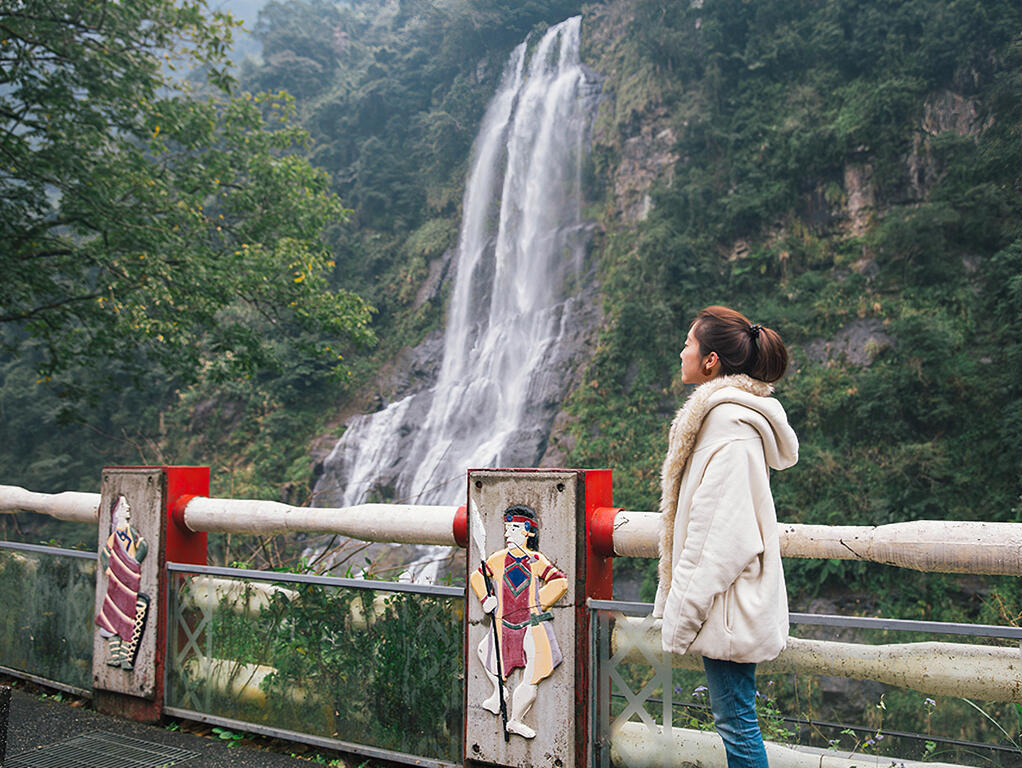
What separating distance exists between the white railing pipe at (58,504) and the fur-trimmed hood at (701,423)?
3455 millimetres

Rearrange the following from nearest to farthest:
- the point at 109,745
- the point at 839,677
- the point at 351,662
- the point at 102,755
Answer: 1. the point at 839,677
2. the point at 351,662
3. the point at 102,755
4. the point at 109,745

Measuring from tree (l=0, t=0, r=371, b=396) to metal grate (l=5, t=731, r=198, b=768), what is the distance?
28.7 feet

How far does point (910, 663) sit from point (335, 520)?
2.37 meters

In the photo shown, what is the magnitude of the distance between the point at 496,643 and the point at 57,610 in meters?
2.89

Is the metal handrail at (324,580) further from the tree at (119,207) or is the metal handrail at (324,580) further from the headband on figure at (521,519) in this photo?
the tree at (119,207)

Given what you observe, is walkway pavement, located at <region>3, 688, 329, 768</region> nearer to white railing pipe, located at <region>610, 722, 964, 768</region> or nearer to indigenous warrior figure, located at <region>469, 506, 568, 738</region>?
indigenous warrior figure, located at <region>469, 506, 568, 738</region>

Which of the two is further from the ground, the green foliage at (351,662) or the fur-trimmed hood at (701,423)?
the fur-trimmed hood at (701,423)

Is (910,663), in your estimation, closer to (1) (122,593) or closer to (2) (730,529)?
(2) (730,529)

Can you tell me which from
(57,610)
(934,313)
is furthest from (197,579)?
(934,313)

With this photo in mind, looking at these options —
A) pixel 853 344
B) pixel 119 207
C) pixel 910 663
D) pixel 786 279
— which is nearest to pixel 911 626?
pixel 910 663

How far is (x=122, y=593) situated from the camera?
4.03m

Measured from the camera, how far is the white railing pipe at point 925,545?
2.28 meters

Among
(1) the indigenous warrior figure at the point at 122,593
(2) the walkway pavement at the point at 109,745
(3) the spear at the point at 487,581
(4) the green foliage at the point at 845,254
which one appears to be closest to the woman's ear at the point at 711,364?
(3) the spear at the point at 487,581

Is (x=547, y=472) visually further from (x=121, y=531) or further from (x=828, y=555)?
(x=121, y=531)
